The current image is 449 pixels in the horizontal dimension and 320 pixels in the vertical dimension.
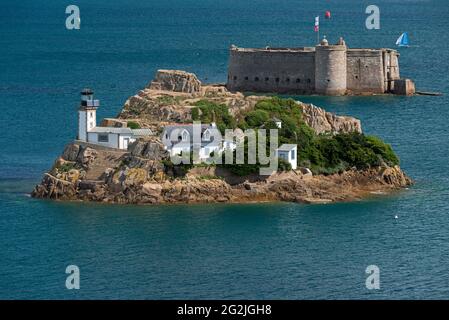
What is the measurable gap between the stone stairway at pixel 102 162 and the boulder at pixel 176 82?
10553mm

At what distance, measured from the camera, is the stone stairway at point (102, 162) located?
76.1m

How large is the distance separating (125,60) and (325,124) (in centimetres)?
7427

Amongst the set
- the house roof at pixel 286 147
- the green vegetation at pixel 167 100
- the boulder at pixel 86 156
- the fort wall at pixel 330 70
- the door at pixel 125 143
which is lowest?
the boulder at pixel 86 156

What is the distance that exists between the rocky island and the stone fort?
113ft

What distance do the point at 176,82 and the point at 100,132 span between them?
34.1 ft

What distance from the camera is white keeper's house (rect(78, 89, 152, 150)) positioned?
7738 cm

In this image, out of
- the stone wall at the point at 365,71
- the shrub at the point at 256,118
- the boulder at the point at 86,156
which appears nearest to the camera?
the boulder at the point at 86,156

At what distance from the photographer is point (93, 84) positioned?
130 metres

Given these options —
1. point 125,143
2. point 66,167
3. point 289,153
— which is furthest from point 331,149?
point 66,167

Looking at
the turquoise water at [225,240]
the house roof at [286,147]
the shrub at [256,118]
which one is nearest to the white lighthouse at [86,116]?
the turquoise water at [225,240]

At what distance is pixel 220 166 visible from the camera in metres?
75.8

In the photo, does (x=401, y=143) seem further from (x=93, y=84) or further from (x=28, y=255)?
(x=93, y=84)

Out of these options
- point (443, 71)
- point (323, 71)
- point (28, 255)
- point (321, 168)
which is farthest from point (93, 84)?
point (28, 255)

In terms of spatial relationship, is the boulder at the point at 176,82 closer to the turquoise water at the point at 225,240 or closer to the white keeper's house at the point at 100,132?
the turquoise water at the point at 225,240
